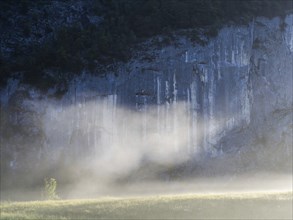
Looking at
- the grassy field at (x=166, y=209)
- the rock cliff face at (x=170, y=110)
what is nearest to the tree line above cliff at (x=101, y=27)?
the rock cliff face at (x=170, y=110)

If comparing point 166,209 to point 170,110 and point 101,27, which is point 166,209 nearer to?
point 170,110

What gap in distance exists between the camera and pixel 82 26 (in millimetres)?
48938

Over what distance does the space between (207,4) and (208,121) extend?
1119 cm

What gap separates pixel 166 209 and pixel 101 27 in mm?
27804

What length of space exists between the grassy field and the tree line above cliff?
20451 mm

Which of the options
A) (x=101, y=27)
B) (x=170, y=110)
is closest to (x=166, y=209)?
(x=170, y=110)

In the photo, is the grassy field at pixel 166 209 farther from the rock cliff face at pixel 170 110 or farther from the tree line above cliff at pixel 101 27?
the tree line above cliff at pixel 101 27

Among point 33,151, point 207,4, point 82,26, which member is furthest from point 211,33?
point 33,151

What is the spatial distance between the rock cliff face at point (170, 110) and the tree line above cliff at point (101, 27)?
1092mm

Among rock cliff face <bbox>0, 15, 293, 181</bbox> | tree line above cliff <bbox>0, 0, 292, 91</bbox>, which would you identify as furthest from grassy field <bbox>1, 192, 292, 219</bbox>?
tree line above cliff <bbox>0, 0, 292, 91</bbox>

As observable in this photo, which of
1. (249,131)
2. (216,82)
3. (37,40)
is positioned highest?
(37,40)

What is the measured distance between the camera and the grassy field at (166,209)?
73.5 feet

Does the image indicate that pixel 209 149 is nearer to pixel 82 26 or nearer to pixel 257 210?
pixel 82 26

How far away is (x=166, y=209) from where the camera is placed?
2375cm
